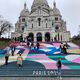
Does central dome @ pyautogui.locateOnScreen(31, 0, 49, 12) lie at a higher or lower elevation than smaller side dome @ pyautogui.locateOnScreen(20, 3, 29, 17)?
higher

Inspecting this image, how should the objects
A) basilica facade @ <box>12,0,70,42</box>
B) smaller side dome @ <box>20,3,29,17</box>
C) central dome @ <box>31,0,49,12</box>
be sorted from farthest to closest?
smaller side dome @ <box>20,3,29,17</box>, central dome @ <box>31,0,49,12</box>, basilica facade @ <box>12,0,70,42</box>

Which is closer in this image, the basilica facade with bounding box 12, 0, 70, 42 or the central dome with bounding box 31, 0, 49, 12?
the basilica facade with bounding box 12, 0, 70, 42

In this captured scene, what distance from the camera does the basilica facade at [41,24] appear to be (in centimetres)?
9669

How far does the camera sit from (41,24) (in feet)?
325

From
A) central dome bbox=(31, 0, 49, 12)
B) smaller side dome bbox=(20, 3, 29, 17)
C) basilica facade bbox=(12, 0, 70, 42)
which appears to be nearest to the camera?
basilica facade bbox=(12, 0, 70, 42)

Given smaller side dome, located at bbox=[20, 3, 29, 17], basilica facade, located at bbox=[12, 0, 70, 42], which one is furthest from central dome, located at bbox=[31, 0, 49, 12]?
smaller side dome, located at bbox=[20, 3, 29, 17]

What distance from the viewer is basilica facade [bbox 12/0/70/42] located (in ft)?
317

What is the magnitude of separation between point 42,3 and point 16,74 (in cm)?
8573

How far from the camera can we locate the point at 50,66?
2952 centimetres

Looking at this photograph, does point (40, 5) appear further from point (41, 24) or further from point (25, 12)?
point (41, 24)

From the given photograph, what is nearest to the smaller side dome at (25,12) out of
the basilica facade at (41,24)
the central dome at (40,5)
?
the basilica facade at (41,24)

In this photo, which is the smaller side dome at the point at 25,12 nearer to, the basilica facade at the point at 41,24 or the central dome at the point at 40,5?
the basilica facade at the point at 41,24

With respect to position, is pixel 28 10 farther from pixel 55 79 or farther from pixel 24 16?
pixel 55 79

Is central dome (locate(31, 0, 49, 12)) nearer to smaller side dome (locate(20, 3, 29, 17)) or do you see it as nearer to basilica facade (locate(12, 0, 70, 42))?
basilica facade (locate(12, 0, 70, 42))
